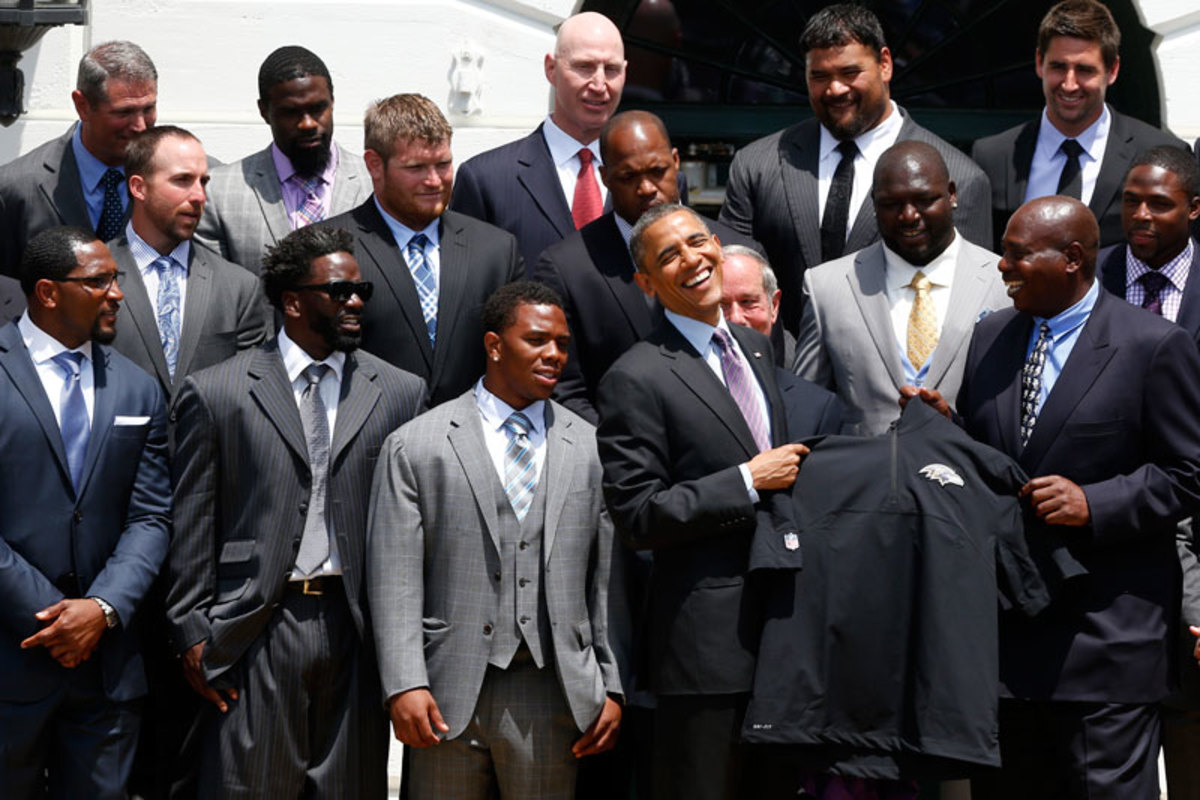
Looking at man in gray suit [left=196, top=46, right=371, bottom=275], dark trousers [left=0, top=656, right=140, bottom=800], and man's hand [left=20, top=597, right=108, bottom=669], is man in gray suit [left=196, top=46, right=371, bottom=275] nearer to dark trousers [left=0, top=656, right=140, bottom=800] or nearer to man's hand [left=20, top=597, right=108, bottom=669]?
man's hand [left=20, top=597, right=108, bottom=669]

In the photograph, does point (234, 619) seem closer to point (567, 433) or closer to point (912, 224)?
point (567, 433)

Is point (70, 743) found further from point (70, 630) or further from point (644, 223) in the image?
point (644, 223)

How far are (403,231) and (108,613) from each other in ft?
5.36

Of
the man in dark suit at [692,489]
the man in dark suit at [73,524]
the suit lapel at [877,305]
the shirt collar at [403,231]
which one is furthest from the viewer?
the shirt collar at [403,231]

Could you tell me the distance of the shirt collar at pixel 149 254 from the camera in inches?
240

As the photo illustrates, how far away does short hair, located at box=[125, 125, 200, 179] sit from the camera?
611cm

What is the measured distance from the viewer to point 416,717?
17.4 ft

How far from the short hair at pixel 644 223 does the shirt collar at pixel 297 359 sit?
3.19ft

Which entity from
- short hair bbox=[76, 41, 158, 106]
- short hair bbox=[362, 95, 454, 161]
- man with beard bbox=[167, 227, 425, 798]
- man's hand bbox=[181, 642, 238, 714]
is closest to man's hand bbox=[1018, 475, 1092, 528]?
man with beard bbox=[167, 227, 425, 798]

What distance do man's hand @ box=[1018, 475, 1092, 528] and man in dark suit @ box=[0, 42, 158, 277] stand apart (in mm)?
3351

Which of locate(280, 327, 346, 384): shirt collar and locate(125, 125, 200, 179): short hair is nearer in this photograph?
locate(280, 327, 346, 384): shirt collar

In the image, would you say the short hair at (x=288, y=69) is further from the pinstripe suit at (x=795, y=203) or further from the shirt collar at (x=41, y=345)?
the pinstripe suit at (x=795, y=203)

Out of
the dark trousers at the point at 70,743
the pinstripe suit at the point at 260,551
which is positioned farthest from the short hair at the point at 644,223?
the dark trousers at the point at 70,743

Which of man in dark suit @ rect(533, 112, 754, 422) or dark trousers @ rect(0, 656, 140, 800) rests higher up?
man in dark suit @ rect(533, 112, 754, 422)
